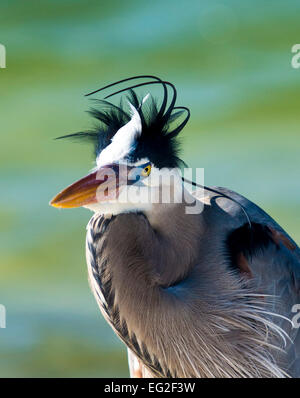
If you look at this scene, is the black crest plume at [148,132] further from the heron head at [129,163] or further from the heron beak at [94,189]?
the heron beak at [94,189]

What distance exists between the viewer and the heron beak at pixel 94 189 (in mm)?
2211

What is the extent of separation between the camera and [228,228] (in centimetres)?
257

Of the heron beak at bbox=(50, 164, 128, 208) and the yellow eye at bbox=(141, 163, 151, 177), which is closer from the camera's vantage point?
the heron beak at bbox=(50, 164, 128, 208)

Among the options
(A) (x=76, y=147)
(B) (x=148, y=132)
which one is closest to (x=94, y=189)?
(B) (x=148, y=132)

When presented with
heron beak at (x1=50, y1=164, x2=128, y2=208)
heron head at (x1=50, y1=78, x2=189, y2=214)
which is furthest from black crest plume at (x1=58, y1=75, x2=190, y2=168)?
heron beak at (x1=50, y1=164, x2=128, y2=208)

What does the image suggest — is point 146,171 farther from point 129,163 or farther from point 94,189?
point 94,189

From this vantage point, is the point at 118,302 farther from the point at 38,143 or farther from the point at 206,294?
the point at 38,143

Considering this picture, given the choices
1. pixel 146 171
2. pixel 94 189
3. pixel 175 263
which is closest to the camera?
pixel 94 189

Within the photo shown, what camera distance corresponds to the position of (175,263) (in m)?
2.46

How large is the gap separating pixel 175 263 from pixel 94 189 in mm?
377

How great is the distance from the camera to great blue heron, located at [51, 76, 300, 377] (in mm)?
2336

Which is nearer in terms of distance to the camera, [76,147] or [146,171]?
[146,171]

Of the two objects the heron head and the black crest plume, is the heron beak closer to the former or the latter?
the heron head
